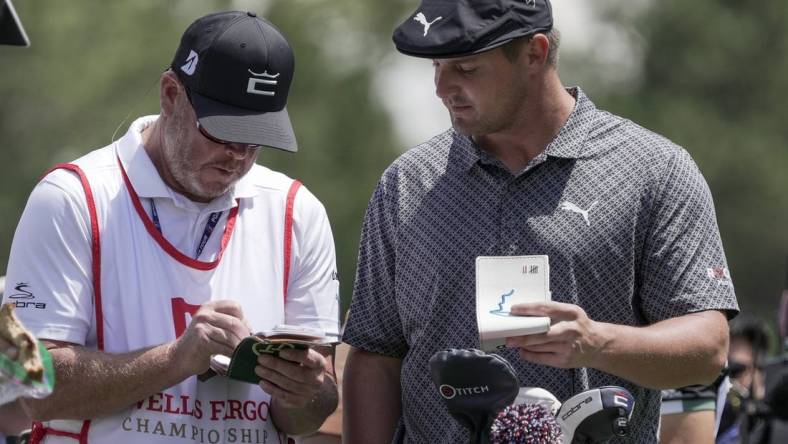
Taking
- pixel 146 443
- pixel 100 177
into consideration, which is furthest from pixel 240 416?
pixel 100 177

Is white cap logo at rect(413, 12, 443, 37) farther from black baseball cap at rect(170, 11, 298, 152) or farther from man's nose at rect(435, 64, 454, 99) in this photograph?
black baseball cap at rect(170, 11, 298, 152)

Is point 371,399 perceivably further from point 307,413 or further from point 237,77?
point 237,77

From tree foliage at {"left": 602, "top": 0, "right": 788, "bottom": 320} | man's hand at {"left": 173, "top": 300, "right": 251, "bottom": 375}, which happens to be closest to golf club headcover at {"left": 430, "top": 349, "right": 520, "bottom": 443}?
man's hand at {"left": 173, "top": 300, "right": 251, "bottom": 375}

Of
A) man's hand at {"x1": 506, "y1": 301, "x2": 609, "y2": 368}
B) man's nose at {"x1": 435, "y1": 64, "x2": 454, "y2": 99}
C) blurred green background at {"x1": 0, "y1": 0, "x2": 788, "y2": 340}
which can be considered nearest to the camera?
man's hand at {"x1": 506, "y1": 301, "x2": 609, "y2": 368}

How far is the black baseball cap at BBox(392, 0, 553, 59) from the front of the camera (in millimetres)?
4926

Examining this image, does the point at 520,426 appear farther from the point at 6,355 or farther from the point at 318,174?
the point at 318,174

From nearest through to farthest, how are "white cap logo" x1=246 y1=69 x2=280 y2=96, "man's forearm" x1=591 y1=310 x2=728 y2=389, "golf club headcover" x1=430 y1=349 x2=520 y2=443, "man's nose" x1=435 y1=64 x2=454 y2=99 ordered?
"golf club headcover" x1=430 y1=349 x2=520 y2=443 < "man's forearm" x1=591 y1=310 x2=728 y2=389 < "man's nose" x1=435 y1=64 x2=454 y2=99 < "white cap logo" x1=246 y1=69 x2=280 y2=96

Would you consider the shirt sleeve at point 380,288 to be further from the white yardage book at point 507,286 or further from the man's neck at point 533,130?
the white yardage book at point 507,286

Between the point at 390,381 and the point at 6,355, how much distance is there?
208 centimetres

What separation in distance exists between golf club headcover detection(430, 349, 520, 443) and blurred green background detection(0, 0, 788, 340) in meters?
20.8

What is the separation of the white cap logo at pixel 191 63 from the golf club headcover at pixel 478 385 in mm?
1379

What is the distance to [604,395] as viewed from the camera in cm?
453

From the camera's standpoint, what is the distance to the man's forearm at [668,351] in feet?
15.5

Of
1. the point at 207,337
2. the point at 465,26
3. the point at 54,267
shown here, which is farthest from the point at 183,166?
the point at 465,26
